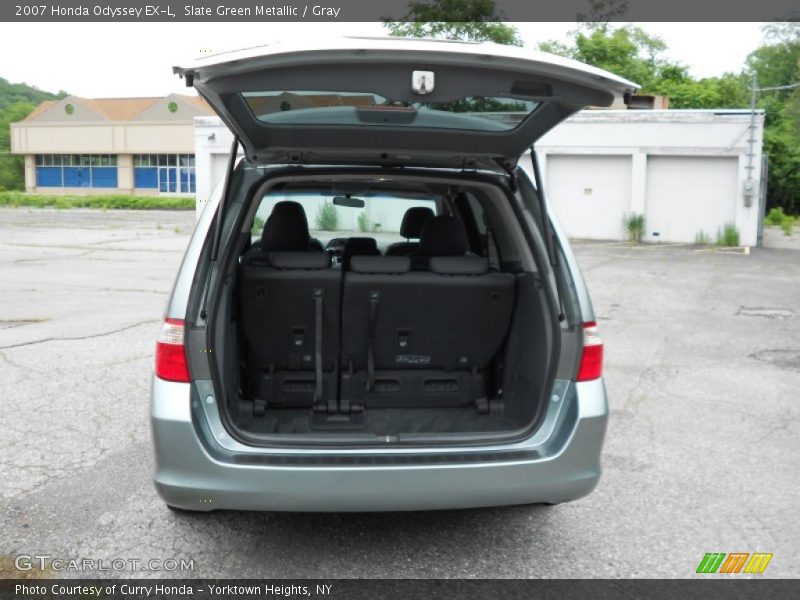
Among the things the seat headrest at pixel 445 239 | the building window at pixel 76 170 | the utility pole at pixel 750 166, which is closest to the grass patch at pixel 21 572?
the seat headrest at pixel 445 239

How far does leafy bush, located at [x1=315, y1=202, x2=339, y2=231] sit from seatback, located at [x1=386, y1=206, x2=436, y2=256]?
0.74 m

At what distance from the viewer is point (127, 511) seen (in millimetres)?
4141

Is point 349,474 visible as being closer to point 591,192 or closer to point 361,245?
point 361,245

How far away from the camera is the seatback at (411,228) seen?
18.1 feet

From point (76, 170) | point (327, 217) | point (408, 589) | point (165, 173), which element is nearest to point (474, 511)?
point (408, 589)

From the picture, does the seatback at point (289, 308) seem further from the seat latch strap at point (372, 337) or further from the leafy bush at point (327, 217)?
the leafy bush at point (327, 217)

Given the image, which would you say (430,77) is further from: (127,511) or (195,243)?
(127,511)

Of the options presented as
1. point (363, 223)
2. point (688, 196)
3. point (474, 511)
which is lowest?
point (474, 511)

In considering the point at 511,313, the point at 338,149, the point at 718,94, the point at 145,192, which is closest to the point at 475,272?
the point at 511,313

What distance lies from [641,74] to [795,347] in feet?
156

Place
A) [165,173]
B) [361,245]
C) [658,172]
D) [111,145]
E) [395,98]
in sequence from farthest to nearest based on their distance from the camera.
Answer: [111,145]
[165,173]
[658,172]
[361,245]
[395,98]

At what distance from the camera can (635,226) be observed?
23953 millimetres

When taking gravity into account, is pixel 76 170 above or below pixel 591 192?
above

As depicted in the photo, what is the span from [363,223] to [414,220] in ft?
2.73
